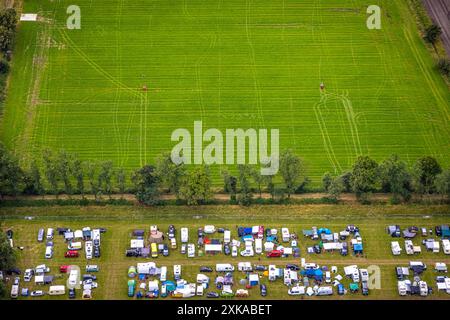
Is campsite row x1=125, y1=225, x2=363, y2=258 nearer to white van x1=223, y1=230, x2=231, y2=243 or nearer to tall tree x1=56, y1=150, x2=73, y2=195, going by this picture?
white van x1=223, y1=230, x2=231, y2=243

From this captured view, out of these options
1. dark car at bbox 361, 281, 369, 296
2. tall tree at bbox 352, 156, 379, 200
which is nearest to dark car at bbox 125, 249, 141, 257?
dark car at bbox 361, 281, 369, 296

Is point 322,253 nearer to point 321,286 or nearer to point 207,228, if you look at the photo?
point 321,286

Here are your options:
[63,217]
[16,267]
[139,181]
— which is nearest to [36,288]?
[16,267]

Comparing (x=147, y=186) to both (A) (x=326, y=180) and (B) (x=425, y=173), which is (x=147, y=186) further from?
(B) (x=425, y=173)

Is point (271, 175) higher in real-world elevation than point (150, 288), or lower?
higher

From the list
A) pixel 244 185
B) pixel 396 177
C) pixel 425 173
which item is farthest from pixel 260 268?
pixel 425 173

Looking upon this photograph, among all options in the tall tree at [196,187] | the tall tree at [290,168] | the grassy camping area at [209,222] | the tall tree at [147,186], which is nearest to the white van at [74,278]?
the grassy camping area at [209,222]

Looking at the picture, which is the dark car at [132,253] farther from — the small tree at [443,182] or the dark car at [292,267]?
the small tree at [443,182]
